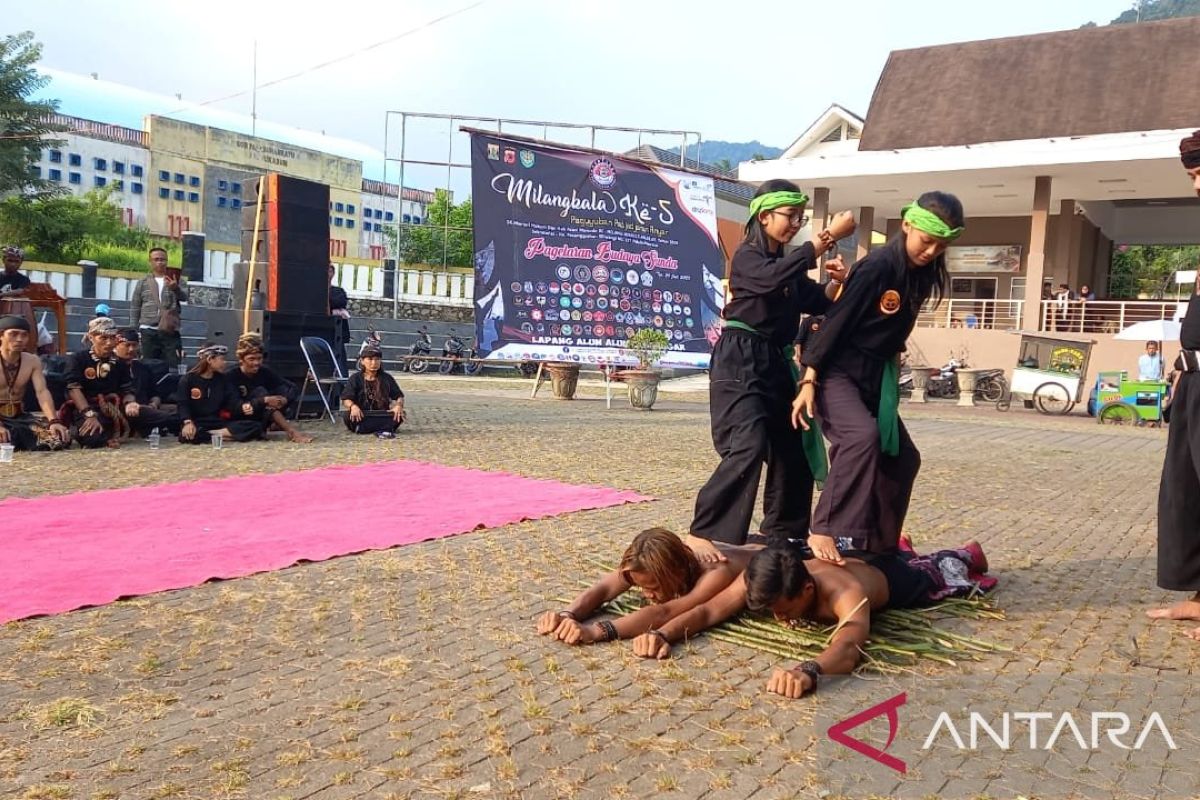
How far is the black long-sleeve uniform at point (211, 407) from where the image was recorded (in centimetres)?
888

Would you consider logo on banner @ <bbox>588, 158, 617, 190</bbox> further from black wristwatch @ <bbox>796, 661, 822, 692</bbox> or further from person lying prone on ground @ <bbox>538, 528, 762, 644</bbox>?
black wristwatch @ <bbox>796, 661, 822, 692</bbox>

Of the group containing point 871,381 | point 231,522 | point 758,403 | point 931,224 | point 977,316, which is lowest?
point 231,522

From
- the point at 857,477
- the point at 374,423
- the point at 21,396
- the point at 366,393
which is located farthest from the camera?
the point at 366,393

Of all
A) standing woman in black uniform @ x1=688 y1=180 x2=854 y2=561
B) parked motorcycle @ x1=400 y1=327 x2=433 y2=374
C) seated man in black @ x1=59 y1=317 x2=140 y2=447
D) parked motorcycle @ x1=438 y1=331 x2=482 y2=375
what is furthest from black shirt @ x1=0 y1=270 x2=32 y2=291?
parked motorcycle @ x1=438 y1=331 x2=482 y2=375

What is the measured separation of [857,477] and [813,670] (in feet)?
2.90

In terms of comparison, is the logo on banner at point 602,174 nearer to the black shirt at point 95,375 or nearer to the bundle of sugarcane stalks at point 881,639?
the black shirt at point 95,375

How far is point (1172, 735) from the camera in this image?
2.74 meters

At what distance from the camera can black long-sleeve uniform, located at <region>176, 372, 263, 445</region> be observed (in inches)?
349

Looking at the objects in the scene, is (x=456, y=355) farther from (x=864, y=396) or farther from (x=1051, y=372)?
(x=864, y=396)

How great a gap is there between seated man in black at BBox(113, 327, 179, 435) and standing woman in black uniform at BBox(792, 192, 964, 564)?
6.76 metres

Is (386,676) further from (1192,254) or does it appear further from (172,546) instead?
(1192,254)

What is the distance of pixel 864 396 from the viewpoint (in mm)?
3850

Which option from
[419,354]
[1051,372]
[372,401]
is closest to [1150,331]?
[1051,372]

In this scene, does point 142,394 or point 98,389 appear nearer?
point 98,389
